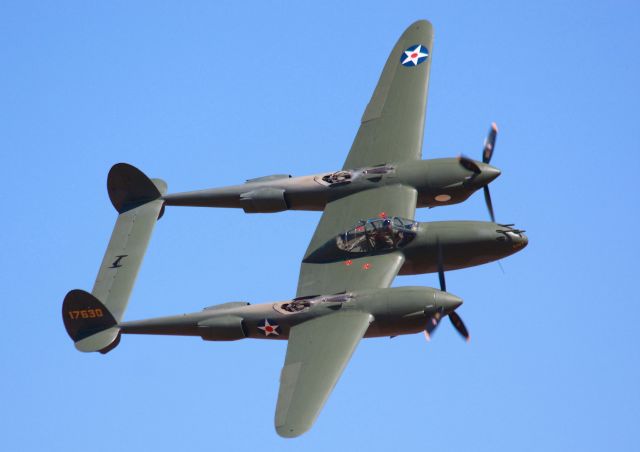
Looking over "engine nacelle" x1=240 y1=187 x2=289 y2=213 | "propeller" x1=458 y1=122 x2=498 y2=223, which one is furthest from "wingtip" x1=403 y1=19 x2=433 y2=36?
"engine nacelle" x1=240 y1=187 x2=289 y2=213

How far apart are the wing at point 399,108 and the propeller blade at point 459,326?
9.49 m

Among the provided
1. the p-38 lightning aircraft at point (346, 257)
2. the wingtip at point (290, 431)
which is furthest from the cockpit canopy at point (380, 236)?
the wingtip at point (290, 431)

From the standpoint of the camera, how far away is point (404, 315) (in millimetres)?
53188

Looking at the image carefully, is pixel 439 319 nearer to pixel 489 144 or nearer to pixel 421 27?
pixel 489 144

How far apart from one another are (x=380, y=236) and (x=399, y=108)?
345 inches

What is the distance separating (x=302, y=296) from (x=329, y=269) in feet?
6.32

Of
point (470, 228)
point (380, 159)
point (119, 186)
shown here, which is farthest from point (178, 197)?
point (470, 228)

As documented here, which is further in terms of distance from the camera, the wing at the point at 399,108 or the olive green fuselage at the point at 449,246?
the wing at the point at 399,108

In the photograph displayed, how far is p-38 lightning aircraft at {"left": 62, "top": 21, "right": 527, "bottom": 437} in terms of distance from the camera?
53.1 m

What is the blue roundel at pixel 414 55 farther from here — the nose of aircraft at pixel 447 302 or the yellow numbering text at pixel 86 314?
the yellow numbering text at pixel 86 314

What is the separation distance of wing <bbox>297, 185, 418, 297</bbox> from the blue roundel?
27.3 feet

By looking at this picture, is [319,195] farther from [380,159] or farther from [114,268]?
[114,268]

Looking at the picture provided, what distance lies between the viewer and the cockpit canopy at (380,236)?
57.0m

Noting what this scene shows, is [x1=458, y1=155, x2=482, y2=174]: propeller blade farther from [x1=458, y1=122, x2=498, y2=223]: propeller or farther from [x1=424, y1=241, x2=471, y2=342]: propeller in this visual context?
[x1=424, y1=241, x2=471, y2=342]: propeller
